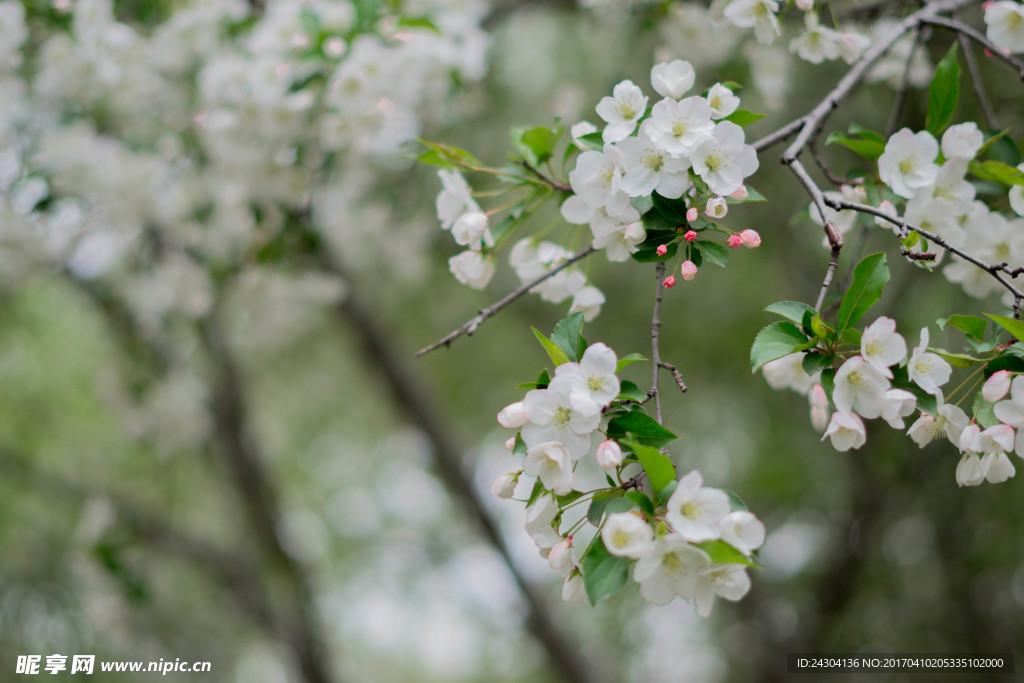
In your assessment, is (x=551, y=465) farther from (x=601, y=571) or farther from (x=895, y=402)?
(x=895, y=402)

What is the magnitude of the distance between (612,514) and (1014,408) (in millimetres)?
516

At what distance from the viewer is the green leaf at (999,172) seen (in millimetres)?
953

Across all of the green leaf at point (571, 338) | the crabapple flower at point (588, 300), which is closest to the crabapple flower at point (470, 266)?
the crabapple flower at point (588, 300)

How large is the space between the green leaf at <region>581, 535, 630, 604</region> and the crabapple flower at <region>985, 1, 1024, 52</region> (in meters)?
1.09

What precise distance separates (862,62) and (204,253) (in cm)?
208

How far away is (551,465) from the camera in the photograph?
2.52 feet

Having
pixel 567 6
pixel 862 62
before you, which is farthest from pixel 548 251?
pixel 567 6

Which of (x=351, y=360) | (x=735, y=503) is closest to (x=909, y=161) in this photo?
(x=735, y=503)

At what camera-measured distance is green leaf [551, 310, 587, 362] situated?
82 centimetres

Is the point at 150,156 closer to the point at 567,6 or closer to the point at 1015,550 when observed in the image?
the point at 567,6

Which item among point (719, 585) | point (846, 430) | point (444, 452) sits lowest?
point (444, 452)

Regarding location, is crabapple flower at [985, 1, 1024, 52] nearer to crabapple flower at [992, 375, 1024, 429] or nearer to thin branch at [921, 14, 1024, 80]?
thin branch at [921, 14, 1024, 80]

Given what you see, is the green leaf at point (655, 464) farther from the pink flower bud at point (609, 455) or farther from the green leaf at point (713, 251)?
the green leaf at point (713, 251)

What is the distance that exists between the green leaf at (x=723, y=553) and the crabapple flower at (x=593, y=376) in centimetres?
19
